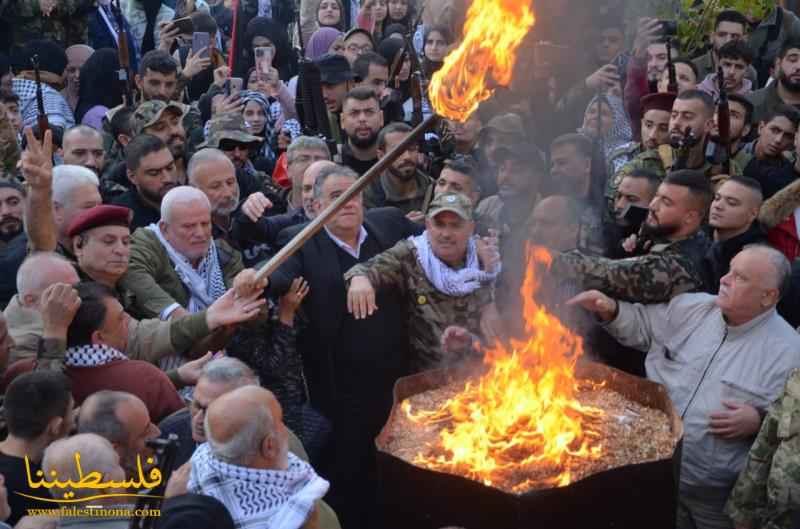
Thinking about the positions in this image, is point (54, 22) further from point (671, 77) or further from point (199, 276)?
point (671, 77)

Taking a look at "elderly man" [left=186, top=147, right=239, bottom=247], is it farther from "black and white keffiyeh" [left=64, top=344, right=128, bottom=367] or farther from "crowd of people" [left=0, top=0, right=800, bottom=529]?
"black and white keffiyeh" [left=64, top=344, right=128, bottom=367]

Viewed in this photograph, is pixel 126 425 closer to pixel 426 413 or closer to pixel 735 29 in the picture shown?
pixel 426 413

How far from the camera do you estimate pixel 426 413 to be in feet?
15.0

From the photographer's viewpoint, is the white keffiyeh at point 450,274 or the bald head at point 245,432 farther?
the white keffiyeh at point 450,274

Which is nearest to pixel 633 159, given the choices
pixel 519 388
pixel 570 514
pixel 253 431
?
pixel 519 388

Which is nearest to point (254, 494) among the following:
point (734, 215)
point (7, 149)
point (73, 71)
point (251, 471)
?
point (251, 471)

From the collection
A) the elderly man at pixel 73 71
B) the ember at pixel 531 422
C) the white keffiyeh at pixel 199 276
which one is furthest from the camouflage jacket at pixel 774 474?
the elderly man at pixel 73 71

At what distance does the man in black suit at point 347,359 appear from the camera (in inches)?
217

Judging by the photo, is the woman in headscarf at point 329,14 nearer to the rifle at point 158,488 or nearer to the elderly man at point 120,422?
the elderly man at point 120,422

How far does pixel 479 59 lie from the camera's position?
4.90 meters

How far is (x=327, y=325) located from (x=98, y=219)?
138 cm

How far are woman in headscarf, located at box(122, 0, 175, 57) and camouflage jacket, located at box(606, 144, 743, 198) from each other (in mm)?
6448

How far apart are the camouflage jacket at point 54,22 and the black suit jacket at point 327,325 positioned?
6.09m

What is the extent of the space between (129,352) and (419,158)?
345 cm
